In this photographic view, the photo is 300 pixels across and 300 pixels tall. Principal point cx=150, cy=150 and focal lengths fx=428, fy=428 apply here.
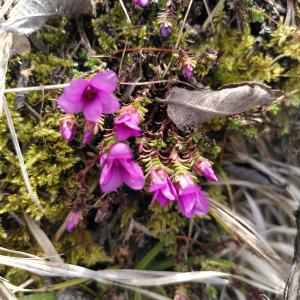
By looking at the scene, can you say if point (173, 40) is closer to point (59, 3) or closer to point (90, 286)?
point (59, 3)

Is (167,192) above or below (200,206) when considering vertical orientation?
above

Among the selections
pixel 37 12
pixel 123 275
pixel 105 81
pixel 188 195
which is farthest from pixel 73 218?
pixel 37 12

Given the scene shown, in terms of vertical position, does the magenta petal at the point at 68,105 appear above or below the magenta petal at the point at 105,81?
below

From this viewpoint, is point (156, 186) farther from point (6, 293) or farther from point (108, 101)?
point (6, 293)

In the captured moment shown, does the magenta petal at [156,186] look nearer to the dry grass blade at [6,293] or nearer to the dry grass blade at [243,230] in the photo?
the dry grass blade at [243,230]

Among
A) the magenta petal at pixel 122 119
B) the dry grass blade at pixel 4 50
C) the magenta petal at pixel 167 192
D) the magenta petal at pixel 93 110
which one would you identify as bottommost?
the magenta petal at pixel 167 192

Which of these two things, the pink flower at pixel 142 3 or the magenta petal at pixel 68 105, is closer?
the magenta petal at pixel 68 105

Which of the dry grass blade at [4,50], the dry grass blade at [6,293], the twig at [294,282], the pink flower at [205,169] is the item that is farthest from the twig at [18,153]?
the twig at [294,282]

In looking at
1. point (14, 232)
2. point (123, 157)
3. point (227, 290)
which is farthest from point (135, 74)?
point (227, 290)
